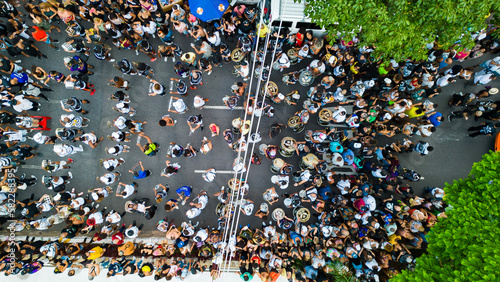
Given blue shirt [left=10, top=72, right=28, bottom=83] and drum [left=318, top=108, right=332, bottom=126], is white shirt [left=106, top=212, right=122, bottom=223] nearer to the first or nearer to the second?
blue shirt [left=10, top=72, right=28, bottom=83]

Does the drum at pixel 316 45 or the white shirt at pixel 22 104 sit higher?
the drum at pixel 316 45

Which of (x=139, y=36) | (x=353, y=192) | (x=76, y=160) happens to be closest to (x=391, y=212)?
(x=353, y=192)

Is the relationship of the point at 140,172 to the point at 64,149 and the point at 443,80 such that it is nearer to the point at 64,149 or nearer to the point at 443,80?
the point at 64,149

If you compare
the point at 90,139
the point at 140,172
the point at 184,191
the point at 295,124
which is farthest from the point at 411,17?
the point at 90,139

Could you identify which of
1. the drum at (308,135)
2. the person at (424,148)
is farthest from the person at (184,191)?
the person at (424,148)

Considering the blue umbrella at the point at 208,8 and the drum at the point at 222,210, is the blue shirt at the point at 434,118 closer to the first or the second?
the drum at the point at 222,210

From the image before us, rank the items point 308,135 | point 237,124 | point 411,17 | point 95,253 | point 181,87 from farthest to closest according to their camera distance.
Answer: point 237,124 < point 308,135 < point 181,87 < point 95,253 < point 411,17

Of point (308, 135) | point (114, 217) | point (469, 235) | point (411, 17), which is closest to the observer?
point (469, 235)
